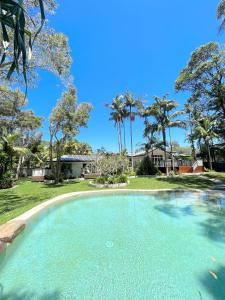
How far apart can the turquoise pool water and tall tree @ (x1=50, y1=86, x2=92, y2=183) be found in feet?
36.9

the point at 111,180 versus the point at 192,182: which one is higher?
the point at 111,180

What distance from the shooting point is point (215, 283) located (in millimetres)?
4270

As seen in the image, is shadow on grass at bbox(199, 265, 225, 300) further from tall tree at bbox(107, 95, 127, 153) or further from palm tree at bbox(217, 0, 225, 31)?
tall tree at bbox(107, 95, 127, 153)

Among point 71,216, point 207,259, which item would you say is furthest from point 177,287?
point 71,216

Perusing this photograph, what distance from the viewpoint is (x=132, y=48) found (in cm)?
1562

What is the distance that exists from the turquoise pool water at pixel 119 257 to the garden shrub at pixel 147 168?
15.8 meters

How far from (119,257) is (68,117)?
1579 centimetres

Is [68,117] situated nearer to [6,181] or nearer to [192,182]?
[6,181]

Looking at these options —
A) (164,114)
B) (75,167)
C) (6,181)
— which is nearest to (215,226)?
(6,181)

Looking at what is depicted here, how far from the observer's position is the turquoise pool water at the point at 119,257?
411 centimetres

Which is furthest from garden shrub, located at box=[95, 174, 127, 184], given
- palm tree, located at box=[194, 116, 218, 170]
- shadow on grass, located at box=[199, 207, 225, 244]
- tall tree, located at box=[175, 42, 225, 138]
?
palm tree, located at box=[194, 116, 218, 170]

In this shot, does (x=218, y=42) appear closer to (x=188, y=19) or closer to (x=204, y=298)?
(x=188, y=19)

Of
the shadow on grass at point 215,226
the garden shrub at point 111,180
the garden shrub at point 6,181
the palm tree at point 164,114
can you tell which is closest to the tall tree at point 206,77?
the palm tree at point 164,114

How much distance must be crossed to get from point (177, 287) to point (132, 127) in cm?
2732
